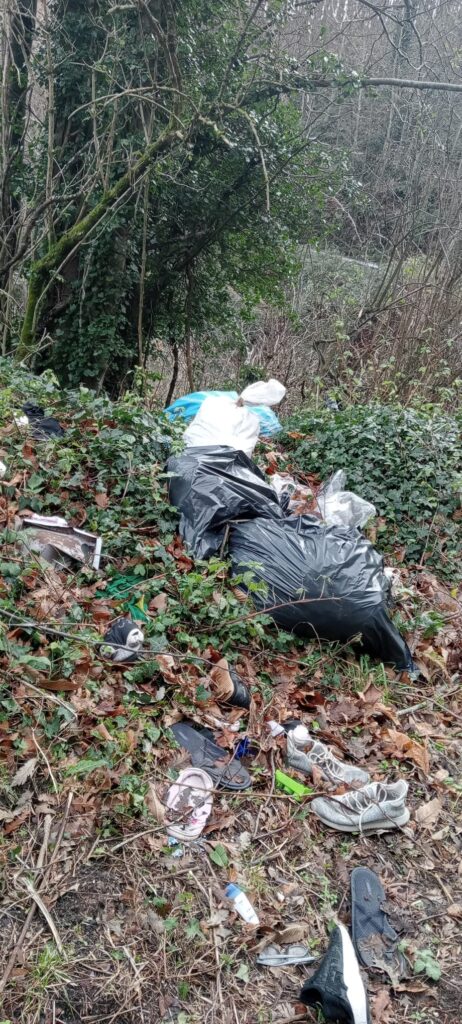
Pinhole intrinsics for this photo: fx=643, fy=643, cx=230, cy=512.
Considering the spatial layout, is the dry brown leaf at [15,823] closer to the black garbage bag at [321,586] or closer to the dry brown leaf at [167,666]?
the dry brown leaf at [167,666]

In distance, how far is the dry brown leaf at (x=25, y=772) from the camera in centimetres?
212

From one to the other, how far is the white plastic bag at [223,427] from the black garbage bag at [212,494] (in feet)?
0.82

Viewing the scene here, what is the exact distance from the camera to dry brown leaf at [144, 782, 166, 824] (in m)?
2.21

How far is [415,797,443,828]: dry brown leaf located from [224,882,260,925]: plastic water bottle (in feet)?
2.82

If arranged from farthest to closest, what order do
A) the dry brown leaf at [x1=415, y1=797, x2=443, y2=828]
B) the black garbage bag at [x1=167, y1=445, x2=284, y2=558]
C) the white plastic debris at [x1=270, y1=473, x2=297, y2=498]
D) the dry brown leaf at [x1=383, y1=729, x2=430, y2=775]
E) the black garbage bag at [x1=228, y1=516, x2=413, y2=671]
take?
the white plastic debris at [x1=270, y1=473, x2=297, y2=498] → the black garbage bag at [x1=167, y1=445, x2=284, y2=558] → the black garbage bag at [x1=228, y1=516, x2=413, y2=671] → the dry brown leaf at [x1=383, y1=729, x2=430, y2=775] → the dry brown leaf at [x1=415, y1=797, x2=443, y2=828]

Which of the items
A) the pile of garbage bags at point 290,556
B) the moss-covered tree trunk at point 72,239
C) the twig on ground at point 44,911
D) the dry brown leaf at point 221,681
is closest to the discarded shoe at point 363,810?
the dry brown leaf at point 221,681

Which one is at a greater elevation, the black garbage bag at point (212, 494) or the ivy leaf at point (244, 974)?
the black garbage bag at point (212, 494)

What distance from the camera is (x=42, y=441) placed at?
3656mm

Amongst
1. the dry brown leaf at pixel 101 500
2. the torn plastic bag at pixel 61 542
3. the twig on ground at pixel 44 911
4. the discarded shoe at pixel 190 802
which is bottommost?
the discarded shoe at pixel 190 802

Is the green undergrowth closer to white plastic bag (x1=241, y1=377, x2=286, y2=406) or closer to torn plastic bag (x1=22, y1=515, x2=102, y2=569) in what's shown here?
white plastic bag (x1=241, y1=377, x2=286, y2=406)

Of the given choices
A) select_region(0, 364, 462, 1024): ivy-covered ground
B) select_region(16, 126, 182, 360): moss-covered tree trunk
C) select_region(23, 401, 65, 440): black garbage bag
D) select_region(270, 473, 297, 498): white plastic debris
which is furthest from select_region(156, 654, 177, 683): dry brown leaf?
select_region(16, 126, 182, 360): moss-covered tree trunk

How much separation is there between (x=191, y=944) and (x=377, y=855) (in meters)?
0.81

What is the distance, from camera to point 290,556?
130 inches

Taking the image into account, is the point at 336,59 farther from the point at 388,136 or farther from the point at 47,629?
the point at 47,629
